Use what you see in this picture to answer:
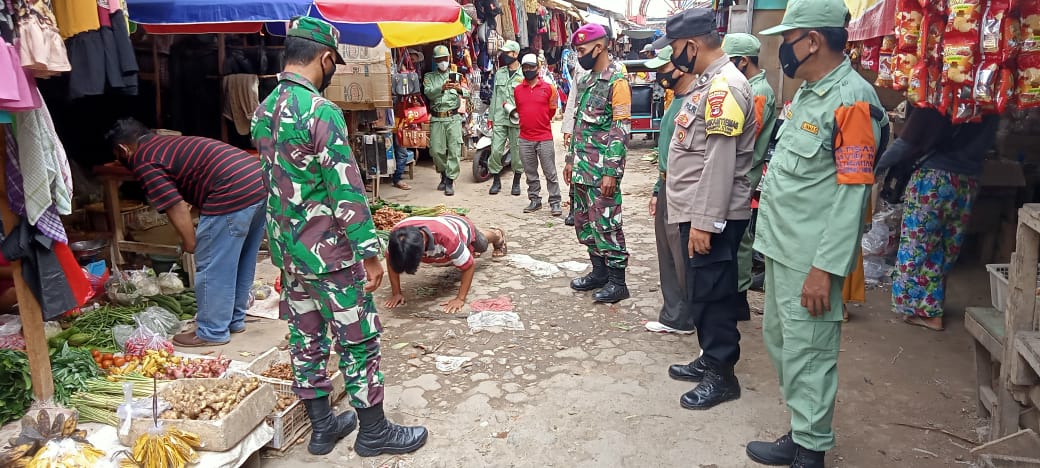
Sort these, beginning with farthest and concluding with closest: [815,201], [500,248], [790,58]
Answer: [500,248] < [790,58] < [815,201]

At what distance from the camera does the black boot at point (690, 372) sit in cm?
409

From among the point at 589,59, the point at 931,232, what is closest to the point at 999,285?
the point at 931,232

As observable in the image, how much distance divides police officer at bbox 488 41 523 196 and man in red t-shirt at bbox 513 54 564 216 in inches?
12.3

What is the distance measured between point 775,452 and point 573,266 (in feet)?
11.4

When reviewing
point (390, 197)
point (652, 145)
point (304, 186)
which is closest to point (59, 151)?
point (304, 186)

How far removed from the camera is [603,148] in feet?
18.1

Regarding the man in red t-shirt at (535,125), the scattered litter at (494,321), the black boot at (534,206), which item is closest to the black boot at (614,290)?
the scattered litter at (494,321)

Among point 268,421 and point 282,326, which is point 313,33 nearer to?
point 268,421

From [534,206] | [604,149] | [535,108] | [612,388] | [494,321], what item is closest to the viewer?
[612,388]

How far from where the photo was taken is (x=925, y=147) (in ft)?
15.4

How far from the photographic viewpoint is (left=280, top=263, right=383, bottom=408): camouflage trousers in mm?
3146

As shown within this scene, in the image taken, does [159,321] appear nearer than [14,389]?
No

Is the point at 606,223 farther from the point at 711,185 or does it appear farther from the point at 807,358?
the point at 807,358

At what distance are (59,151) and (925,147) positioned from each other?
5.19 meters
